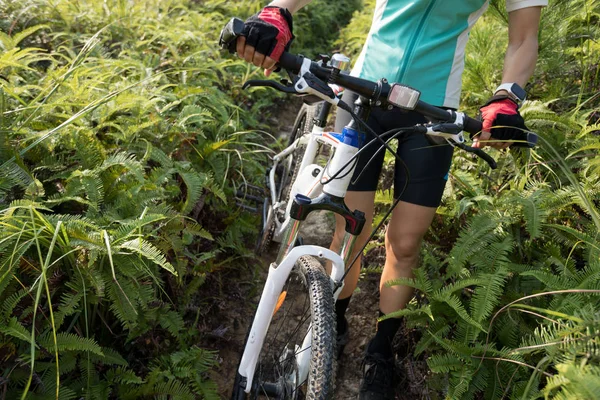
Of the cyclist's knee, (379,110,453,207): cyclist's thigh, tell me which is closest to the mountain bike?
(379,110,453,207): cyclist's thigh

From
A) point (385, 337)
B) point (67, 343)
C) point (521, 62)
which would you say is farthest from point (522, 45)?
point (67, 343)

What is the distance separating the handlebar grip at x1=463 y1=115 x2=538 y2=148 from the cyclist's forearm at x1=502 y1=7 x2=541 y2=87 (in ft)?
1.82

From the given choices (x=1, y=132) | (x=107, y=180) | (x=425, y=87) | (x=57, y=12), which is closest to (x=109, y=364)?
(x=107, y=180)

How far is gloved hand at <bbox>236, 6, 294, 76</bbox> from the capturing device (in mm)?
2025

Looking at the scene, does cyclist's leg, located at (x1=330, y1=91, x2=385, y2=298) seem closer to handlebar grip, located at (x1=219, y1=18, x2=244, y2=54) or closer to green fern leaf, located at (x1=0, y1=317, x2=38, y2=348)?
handlebar grip, located at (x1=219, y1=18, x2=244, y2=54)

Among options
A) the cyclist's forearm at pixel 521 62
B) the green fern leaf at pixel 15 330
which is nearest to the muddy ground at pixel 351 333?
the green fern leaf at pixel 15 330

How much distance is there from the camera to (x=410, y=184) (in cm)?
283

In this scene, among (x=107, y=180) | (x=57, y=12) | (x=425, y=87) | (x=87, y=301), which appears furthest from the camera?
(x=57, y=12)

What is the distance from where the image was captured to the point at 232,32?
6.63 feet

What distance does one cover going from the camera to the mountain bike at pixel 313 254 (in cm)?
208

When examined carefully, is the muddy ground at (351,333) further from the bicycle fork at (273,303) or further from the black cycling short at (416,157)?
the black cycling short at (416,157)

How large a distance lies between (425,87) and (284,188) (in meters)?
1.86

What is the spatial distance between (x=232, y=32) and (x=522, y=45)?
67.6 inches

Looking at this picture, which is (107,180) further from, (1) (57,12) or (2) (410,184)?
(1) (57,12)
